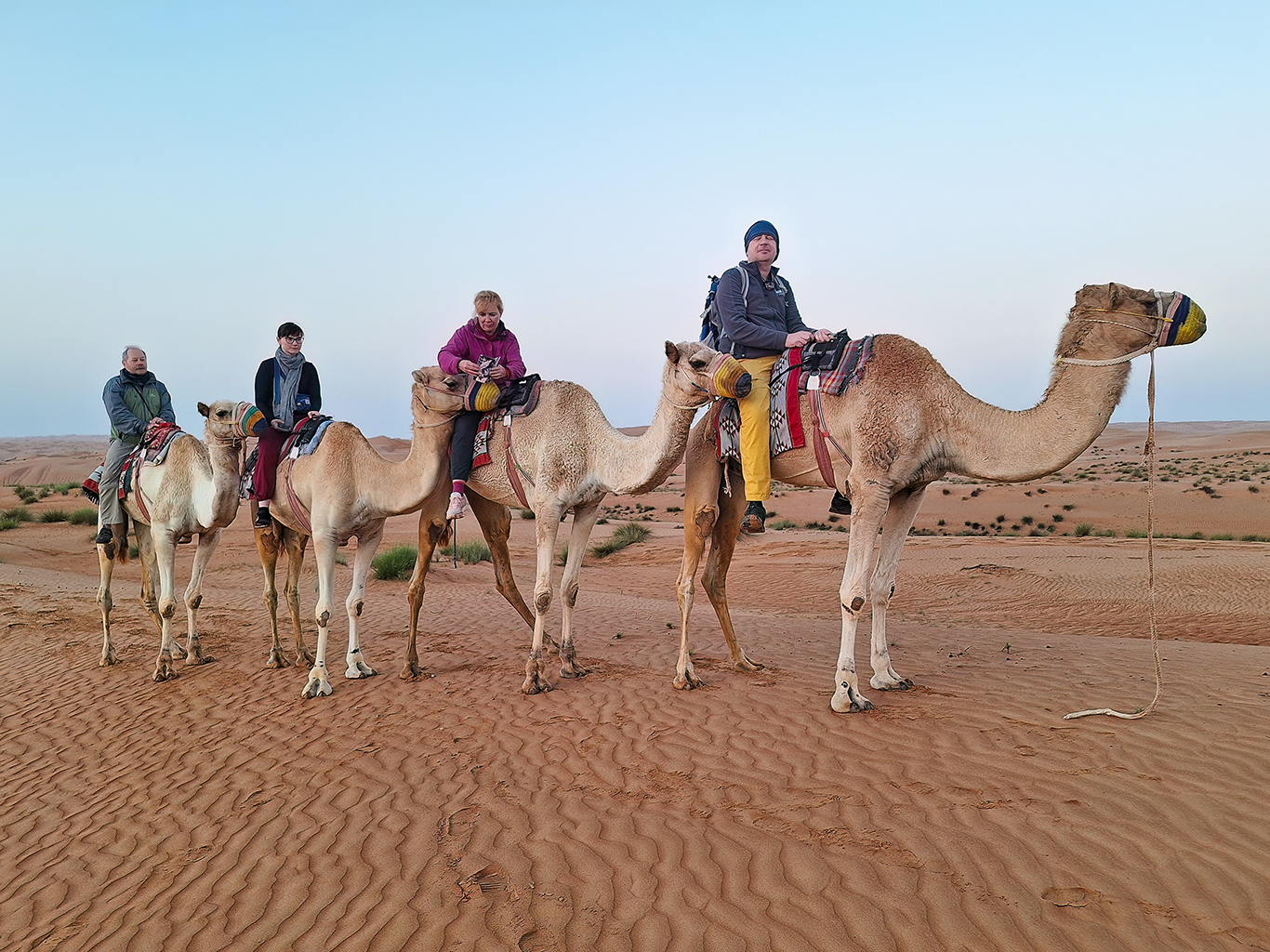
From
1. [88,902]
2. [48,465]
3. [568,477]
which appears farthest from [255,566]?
[48,465]

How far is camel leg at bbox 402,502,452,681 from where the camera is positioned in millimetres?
7973

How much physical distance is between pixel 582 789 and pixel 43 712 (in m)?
5.72

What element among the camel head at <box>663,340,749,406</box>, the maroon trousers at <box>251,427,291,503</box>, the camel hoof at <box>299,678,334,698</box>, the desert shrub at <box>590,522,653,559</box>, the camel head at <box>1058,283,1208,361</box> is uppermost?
the camel head at <box>1058,283,1208,361</box>

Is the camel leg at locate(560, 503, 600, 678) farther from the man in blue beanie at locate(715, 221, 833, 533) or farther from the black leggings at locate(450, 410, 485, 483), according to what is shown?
the man in blue beanie at locate(715, 221, 833, 533)

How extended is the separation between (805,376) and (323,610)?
15.9 feet

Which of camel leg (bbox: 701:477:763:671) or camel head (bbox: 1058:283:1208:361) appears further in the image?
camel leg (bbox: 701:477:763:671)

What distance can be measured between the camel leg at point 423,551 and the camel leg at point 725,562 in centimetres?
248

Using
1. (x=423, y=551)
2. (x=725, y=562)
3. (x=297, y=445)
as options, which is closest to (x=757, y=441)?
(x=725, y=562)

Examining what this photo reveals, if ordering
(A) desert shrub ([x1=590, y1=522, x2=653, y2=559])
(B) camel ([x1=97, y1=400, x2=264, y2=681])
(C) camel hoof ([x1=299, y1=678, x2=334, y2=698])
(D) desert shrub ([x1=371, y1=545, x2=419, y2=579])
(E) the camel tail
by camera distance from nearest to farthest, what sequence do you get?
(C) camel hoof ([x1=299, y1=678, x2=334, y2=698]) < (B) camel ([x1=97, y1=400, x2=264, y2=681]) < (E) the camel tail < (D) desert shrub ([x1=371, y1=545, x2=419, y2=579]) < (A) desert shrub ([x1=590, y1=522, x2=653, y2=559])

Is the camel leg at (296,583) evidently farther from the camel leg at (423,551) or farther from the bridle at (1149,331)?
the bridle at (1149,331)

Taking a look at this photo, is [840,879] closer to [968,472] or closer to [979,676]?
[968,472]

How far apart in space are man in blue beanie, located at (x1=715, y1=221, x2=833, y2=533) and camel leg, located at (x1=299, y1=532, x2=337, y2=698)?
12.5ft

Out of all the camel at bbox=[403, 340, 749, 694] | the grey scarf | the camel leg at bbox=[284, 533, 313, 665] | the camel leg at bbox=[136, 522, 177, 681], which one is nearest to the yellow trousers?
the camel at bbox=[403, 340, 749, 694]

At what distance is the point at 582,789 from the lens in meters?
5.07
